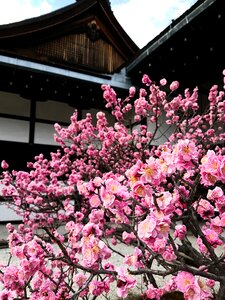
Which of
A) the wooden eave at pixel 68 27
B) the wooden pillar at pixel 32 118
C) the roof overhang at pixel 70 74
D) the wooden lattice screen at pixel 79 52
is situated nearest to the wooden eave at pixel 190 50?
the roof overhang at pixel 70 74

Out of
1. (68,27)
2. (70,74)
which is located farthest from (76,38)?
(70,74)

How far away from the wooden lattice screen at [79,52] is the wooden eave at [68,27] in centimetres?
23

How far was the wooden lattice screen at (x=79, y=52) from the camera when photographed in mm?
9234

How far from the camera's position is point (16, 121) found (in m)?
8.11

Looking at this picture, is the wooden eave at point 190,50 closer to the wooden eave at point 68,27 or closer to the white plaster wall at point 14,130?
the wooden eave at point 68,27

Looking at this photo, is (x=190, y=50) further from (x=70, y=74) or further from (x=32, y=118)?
(x=32, y=118)

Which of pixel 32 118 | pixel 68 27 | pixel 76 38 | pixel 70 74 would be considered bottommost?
pixel 32 118

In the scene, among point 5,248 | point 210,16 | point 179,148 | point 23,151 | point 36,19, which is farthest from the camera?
point 36,19

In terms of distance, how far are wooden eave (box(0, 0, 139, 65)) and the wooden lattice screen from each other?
0.23 metres

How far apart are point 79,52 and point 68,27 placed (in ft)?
3.08

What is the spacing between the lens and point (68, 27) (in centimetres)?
957

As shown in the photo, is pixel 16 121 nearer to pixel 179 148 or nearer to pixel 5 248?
pixel 5 248

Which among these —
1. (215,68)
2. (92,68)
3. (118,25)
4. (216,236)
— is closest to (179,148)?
(216,236)

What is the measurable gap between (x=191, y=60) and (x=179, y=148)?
587 cm
